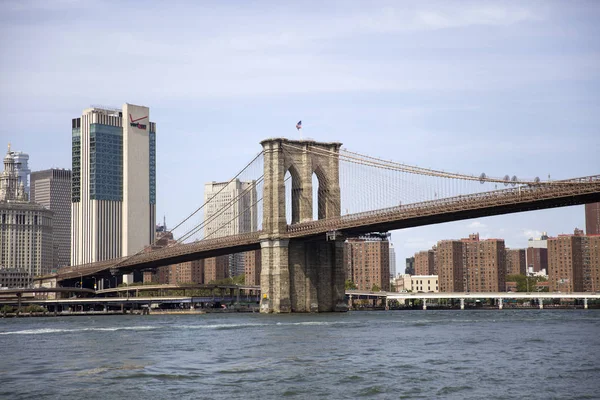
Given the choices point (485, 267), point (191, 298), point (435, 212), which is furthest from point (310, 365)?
point (485, 267)

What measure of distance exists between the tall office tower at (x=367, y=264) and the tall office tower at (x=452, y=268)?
11804 millimetres

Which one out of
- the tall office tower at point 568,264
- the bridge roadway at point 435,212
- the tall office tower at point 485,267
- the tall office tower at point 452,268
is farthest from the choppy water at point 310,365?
the tall office tower at point 452,268

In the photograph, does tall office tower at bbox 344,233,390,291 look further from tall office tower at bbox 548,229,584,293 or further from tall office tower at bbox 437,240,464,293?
tall office tower at bbox 548,229,584,293

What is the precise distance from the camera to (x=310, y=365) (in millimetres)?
36969

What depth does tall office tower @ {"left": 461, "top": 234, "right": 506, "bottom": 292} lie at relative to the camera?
7372 inches

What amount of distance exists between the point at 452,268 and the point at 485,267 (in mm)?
6649

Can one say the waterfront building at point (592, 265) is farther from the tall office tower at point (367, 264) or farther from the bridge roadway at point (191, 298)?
the tall office tower at point (367, 264)

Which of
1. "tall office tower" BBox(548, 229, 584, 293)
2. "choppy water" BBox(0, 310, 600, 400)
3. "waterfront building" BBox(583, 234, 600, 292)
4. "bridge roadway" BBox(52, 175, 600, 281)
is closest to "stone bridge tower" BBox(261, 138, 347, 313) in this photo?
"bridge roadway" BBox(52, 175, 600, 281)

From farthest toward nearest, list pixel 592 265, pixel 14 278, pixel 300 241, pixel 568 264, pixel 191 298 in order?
pixel 14 278 < pixel 568 264 < pixel 592 265 < pixel 191 298 < pixel 300 241

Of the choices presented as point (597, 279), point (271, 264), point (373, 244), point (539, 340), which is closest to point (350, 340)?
point (539, 340)

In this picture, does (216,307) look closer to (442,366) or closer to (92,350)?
(92,350)

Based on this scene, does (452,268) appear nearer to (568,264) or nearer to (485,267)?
(485,267)

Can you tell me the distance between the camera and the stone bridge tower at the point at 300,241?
287 ft

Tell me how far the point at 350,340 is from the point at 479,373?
638 inches
